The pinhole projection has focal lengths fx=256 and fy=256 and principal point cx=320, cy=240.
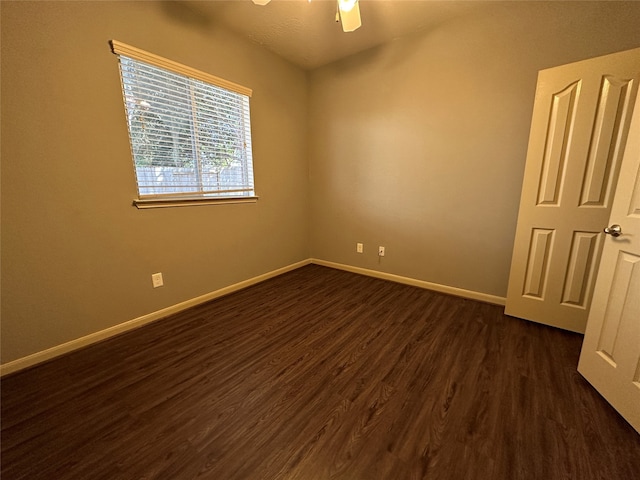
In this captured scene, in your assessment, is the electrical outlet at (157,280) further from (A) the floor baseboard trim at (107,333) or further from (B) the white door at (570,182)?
(B) the white door at (570,182)

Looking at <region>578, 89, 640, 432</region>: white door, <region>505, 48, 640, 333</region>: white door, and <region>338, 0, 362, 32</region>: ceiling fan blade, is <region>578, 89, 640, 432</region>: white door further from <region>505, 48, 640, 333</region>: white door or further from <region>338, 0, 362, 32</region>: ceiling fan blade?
<region>338, 0, 362, 32</region>: ceiling fan blade

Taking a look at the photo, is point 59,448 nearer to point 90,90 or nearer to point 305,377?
point 305,377

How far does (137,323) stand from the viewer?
7.09ft

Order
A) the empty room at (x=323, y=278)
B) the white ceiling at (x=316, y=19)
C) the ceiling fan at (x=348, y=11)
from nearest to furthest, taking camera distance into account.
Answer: the empty room at (x=323, y=278)
the ceiling fan at (x=348, y=11)
the white ceiling at (x=316, y=19)

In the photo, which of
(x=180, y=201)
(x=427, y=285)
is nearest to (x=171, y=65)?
(x=180, y=201)

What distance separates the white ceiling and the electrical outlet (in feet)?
7.27

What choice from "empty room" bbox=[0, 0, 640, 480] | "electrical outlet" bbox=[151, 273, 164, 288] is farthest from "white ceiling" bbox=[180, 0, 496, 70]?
"electrical outlet" bbox=[151, 273, 164, 288]

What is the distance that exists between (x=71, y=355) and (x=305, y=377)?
167cm

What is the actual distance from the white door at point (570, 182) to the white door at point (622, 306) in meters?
0.58

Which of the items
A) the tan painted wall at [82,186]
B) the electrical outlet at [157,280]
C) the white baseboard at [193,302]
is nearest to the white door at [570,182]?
Answer: the white baseboard at [193,302]

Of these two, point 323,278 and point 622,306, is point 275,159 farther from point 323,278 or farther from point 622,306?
point 622,306

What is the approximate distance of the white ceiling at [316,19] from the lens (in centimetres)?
218

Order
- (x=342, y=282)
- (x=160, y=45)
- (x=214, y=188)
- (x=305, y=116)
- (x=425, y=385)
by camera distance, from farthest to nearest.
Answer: (x=305, y=116) < (x=342, y=282) < (x=214, y=188) < (x=160, y=45) < (x=425, y=385)

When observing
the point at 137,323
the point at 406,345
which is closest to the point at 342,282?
the point at 406,345
